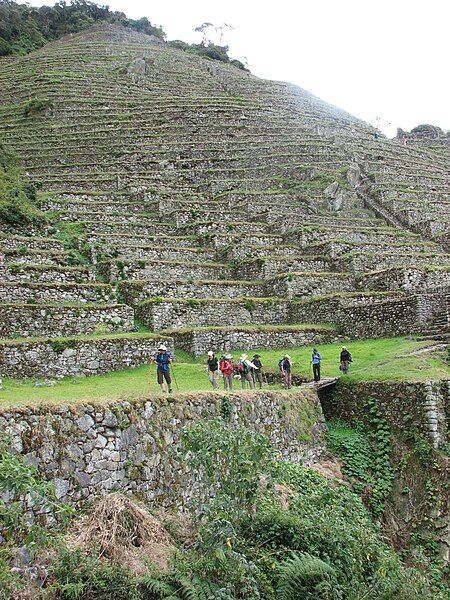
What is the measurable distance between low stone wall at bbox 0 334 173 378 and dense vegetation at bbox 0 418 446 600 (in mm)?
7456

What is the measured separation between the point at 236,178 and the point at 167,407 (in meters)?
30.6

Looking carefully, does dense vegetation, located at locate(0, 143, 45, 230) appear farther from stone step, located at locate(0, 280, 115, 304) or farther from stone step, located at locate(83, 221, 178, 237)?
stone step, located at locate(0, 280, 115, 304)

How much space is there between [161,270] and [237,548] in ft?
54.7

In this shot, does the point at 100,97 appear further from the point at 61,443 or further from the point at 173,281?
the point at 61,443

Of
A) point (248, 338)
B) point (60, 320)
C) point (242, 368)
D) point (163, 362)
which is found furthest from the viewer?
point (248, 338)

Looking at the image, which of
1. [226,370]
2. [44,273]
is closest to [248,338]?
[226,370]

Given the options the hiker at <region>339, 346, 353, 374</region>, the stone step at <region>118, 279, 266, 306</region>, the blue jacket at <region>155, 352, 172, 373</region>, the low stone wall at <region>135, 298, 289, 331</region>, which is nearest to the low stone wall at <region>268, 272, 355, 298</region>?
the stone step at <region>118, 279, 266, 306</region>

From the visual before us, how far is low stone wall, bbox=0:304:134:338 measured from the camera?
1731 cm

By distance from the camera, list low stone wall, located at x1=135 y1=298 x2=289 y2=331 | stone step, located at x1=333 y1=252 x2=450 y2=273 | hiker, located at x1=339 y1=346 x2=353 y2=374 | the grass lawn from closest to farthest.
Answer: the grass lawn → hiker, located at x1=339 y1=346 x2=353 y2=374 → low stone wall, located at x1=135 y1=298 x2=289 y2=331 → stone step, located at x1=333 y1=252 x2=450 y2=273

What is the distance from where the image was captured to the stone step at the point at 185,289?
863 inches

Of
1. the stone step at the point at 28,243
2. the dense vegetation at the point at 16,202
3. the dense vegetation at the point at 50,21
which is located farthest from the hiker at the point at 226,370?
the dense vegetation at the point at 50,21

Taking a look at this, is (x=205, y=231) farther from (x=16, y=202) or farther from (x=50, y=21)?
(x=50, y=21)

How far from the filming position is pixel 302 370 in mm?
17672

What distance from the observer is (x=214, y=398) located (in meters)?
11.1
